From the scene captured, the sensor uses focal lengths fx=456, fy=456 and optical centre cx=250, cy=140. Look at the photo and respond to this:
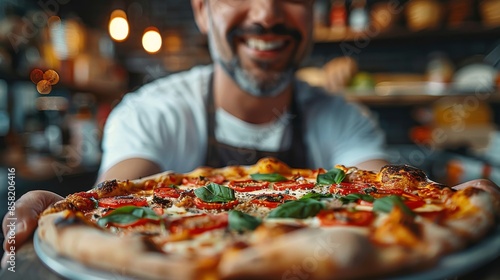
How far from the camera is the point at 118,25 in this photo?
3.13 m

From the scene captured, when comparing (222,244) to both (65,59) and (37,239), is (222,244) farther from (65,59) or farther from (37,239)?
(65,59)

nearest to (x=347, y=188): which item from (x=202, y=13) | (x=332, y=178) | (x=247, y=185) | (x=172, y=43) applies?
(x=332, y=178)

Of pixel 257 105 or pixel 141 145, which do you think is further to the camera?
pixel 257 105

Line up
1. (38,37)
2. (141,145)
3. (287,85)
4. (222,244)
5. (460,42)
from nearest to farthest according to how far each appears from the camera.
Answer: (222,244), (141,145), (287,85), (38,37), (460,42)

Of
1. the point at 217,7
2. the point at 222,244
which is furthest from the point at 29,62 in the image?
the point at 222,244

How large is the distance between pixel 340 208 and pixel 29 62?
3.11 metres

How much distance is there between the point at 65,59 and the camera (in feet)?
12.9

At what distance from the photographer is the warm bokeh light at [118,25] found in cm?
312

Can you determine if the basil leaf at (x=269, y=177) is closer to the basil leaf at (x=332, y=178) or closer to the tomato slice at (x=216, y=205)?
the basil leaf at (x=332, y=178)

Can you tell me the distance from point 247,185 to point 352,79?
3.05 metres

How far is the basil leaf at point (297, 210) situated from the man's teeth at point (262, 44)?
1.17 meters

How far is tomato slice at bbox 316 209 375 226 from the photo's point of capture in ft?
2.95

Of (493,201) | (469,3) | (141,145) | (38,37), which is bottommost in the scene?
(141,145)

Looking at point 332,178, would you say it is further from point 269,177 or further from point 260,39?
point 260,39
